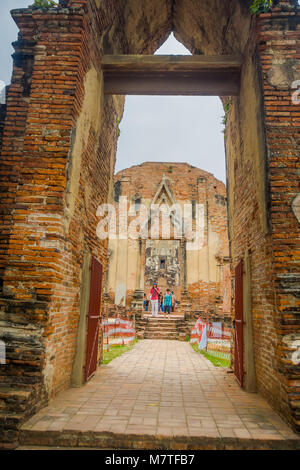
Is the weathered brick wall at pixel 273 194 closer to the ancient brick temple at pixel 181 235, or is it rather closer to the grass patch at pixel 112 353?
the grass patch at pixel 112 353

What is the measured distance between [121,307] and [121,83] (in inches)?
446

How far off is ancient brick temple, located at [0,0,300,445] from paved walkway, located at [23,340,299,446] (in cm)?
24

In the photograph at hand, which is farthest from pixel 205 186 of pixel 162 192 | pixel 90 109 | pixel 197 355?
pixel 90 109

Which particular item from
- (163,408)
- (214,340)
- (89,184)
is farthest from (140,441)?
(214,340)

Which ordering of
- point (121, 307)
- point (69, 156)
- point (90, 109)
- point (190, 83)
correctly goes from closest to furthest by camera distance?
point (69, 156)
point (90, 109)
point (190, 83)
point (121, 307)

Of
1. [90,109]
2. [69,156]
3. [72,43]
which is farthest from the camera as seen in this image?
[90,109]

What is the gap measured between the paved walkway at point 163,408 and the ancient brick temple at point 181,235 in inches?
377

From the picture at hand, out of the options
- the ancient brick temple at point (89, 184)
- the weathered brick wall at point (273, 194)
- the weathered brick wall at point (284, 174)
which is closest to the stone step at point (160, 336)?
the ancient brick temple at point (89, 184)

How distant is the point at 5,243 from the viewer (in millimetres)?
4867

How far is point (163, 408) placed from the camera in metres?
4.32

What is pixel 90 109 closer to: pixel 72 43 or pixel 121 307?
pixel 72 43

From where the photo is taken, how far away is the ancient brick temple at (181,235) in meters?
16.5

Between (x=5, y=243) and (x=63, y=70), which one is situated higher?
(x=63, y=70)

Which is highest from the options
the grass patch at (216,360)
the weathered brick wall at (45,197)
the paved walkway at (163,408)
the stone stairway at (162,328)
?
the weathered brick wall at (45,197)
